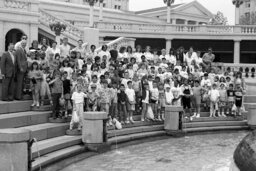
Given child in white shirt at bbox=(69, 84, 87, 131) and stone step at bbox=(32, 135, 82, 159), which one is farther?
child in white shirt at bbox=(69, 84, 87, 131)

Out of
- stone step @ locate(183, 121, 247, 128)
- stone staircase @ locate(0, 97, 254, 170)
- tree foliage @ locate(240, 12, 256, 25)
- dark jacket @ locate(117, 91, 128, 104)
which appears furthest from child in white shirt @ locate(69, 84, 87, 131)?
tree foliage @ locate(240, 12, 256, 25)

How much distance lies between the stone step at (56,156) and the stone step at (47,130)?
0.79 m

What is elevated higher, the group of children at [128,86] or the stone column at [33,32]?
the stone column at [33,32]

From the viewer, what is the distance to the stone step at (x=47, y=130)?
12.4 meters

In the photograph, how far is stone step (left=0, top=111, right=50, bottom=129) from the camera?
12402mm

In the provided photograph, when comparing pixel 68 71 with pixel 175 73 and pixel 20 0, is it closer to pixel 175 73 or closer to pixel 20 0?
pixel 175 73

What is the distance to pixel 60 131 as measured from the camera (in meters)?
13.4

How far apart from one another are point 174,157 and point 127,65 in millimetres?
5467

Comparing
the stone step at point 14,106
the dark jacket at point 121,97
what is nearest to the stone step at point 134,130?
the dark jacket at point 121,97

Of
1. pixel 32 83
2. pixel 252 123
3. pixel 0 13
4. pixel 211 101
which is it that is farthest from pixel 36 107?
pixel 0 13

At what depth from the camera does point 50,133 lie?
1298 centimetres

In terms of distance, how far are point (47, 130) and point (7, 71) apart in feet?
7.90

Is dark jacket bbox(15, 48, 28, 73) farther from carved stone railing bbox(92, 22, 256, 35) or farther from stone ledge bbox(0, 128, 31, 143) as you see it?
carved stone railing bbox(92, 22, 256, 35)

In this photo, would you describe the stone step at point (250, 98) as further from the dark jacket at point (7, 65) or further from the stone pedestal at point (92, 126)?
the dark jacket at point (7, 65)
